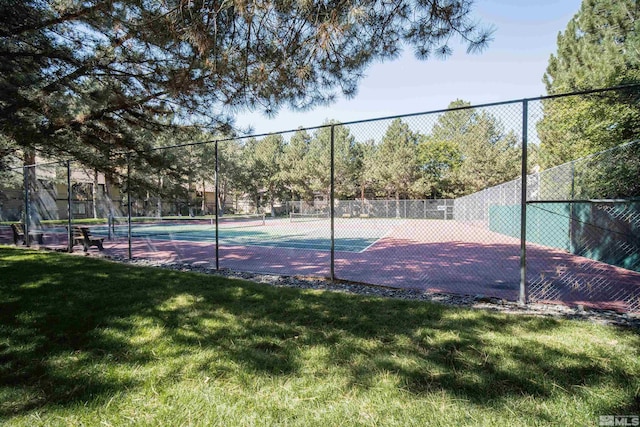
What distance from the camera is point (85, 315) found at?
12.0 ft

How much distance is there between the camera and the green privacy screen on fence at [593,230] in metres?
6.36

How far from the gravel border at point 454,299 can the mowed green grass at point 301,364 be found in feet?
1.47

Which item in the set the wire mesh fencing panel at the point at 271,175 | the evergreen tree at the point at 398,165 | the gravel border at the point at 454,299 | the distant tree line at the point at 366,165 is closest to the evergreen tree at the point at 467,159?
the distant tree line at the point at 366,165

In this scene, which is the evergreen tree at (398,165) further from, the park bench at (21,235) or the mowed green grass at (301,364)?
the mowed green grass at (301,364)

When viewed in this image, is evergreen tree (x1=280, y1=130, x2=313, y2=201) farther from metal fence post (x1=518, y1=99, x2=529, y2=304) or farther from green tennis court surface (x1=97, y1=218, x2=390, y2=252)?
metal fence post (x1=518, y1=99, x2=529, y2=304)

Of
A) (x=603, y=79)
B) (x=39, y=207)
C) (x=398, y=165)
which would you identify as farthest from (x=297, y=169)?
(x=603, y=79)

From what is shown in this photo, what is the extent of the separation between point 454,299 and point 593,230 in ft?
19.4

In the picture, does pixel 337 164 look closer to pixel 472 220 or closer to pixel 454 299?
pixel 472 220

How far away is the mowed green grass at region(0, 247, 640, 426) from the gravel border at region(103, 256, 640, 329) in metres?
0.45

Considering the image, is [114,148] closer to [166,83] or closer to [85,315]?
[166,83]

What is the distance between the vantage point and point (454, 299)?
4664 mm

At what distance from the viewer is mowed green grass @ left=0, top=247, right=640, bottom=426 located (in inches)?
77.5

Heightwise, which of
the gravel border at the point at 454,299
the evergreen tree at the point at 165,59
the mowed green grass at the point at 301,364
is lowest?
the gravel border at the point at 454,299

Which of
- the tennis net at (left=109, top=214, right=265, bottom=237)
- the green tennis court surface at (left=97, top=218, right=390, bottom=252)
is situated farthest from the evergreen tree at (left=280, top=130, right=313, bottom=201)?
the green tennis court surface at (left=97, top=218, right=390, bottom=252)
